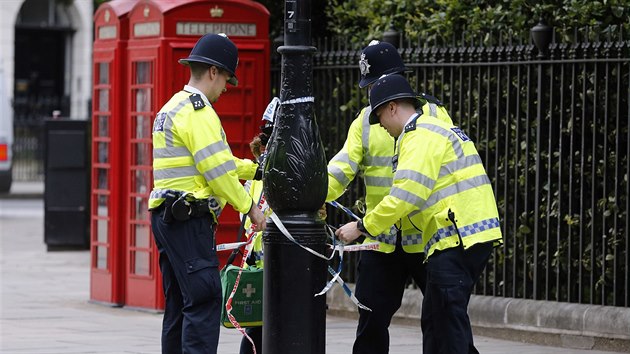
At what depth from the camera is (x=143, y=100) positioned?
1036cm

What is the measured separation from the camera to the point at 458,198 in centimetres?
627

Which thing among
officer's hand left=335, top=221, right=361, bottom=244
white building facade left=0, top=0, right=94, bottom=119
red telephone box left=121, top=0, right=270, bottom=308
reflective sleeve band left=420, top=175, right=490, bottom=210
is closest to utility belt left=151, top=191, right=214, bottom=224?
officer's hand left=335, top=221, right=361, bottom=244

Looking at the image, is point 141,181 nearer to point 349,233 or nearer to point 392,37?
point 392,37

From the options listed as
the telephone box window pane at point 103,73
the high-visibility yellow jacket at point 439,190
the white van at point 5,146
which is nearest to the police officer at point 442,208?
the high-visibility yellow jacket at point 439,190

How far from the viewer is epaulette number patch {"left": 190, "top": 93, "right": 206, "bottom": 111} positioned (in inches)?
259

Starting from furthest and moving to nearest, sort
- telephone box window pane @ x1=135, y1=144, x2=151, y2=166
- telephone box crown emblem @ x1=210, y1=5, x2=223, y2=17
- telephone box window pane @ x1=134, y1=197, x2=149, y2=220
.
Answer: telephone box window pane @ x1=134, y1=197, x2=149, y2=220
telephone box window pane @ x1=135, y1=144, x2=151, y2=166
telephone box crown emblem @ x1=210, y1=5, x2=223, y2=17

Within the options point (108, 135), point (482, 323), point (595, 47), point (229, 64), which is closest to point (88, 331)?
point (108, 135)

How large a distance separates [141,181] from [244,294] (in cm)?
370

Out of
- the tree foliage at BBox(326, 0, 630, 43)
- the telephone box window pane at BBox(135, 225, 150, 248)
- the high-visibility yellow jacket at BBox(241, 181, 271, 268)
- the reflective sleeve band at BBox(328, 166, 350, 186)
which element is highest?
the tree foliage at BBox(326, 0, 630, 43)

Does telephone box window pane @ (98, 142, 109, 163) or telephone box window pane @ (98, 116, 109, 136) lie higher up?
telephone box window pane @ (98, 116, 109, 136)

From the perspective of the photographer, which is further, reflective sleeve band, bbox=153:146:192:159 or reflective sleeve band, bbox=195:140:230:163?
reflective sleeve band, bbox=153:146:192:159

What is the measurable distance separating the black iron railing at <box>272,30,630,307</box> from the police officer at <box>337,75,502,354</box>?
243 cm

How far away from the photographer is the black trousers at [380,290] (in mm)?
6855

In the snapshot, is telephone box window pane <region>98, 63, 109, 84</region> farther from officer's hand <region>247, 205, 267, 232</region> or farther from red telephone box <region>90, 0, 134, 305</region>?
officer's hand <region>247, 205, 267, 232</region>
